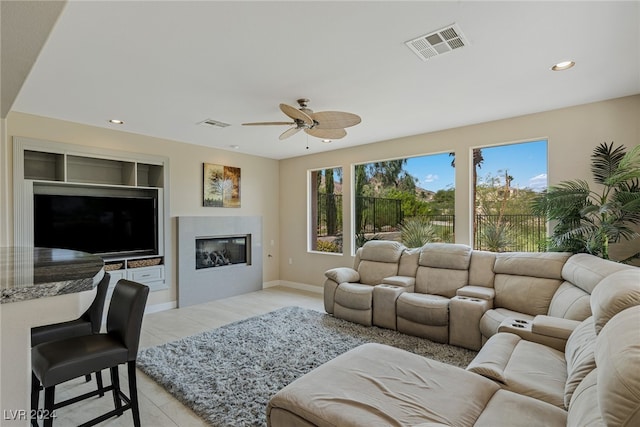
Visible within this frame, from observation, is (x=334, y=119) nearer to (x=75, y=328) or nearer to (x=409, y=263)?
(x=409, y=263)

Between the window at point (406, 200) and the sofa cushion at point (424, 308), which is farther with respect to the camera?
the window at point (406, 200)

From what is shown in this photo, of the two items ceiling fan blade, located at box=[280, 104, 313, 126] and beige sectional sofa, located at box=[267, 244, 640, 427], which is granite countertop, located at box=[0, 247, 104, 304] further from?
ceiling fan blade, located at box=[280, 104, 313, 126]

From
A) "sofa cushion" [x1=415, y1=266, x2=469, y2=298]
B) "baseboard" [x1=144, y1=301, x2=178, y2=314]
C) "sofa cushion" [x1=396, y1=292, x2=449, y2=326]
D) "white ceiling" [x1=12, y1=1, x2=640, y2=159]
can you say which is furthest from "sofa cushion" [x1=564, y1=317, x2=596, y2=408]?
"baseboard" [x1=144, y1=301, x2=178, y2=314]

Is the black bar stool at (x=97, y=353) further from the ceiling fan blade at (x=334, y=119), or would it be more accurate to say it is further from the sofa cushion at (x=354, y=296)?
the sofa cushion at (x=354, y=296)

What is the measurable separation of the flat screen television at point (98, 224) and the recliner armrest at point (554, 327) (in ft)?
15.8

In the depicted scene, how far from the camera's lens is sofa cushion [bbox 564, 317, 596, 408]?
1.49 m

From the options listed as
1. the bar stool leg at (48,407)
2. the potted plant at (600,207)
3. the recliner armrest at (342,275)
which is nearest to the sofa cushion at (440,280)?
the recliner armrest at (342,275)

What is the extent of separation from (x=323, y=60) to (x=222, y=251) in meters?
4.21

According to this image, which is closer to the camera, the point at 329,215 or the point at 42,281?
the point at 42,281

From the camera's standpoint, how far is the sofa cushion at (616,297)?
134cm

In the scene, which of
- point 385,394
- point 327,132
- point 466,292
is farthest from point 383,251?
point 385,394

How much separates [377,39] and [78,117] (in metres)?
3.75

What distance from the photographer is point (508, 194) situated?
4238 millimetres

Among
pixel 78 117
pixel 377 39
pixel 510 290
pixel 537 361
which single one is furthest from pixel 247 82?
pixel 510 290
